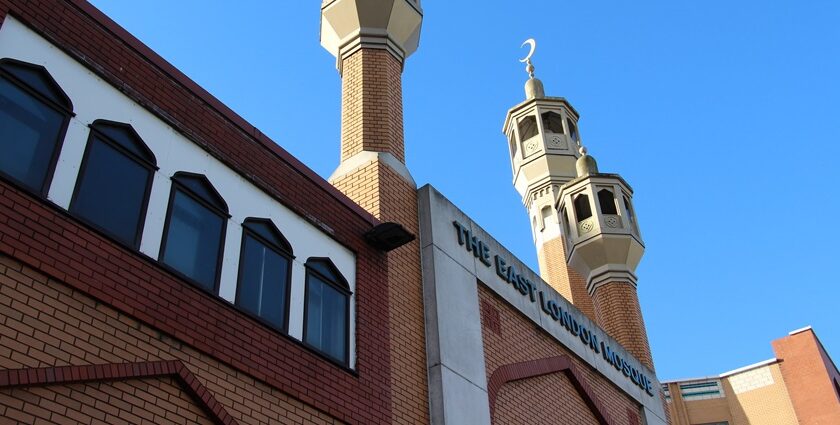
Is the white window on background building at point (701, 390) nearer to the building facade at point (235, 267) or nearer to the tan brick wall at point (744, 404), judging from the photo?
the tan brick wall at point (744, 404)

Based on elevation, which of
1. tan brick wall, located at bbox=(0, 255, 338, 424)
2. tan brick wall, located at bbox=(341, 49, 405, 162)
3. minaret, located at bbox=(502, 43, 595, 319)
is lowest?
tan brick wall, located at bbox=(0, 255, 338, 424)

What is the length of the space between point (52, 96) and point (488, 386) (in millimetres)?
6191

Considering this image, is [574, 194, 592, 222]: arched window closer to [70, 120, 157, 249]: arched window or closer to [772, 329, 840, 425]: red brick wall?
[70, 120, 157, 249]: arched window

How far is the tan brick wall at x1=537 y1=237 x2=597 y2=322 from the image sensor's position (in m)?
23.1

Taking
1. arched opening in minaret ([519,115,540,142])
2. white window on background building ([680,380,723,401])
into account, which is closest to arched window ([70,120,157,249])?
arched opening in minaret ([519,115,540,142])

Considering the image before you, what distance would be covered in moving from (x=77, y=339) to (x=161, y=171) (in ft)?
6.34

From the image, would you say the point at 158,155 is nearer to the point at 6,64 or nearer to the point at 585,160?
the point at 6,64

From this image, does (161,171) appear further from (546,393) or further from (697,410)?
(697,410)

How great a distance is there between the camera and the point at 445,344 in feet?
34.5

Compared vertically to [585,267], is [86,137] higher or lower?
lower

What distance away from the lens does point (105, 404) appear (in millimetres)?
6512

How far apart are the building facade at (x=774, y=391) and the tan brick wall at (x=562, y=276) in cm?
781

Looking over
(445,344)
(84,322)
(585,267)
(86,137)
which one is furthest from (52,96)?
(585,267)

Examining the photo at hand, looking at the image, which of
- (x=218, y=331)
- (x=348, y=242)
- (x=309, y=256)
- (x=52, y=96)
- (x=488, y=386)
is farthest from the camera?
(x=488, y=386)
